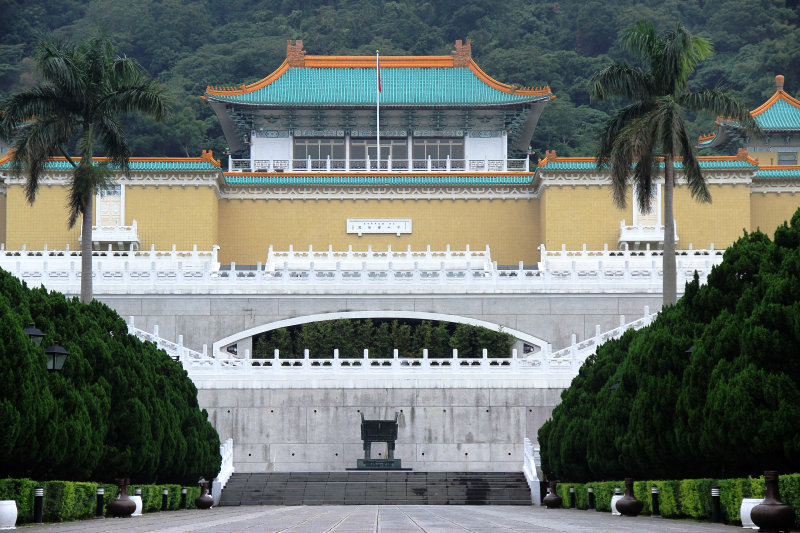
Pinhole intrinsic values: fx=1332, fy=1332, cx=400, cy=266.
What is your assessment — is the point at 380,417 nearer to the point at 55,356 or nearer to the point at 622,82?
the point at 622,82

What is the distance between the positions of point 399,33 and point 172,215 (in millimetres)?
40511

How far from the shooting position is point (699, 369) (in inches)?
786

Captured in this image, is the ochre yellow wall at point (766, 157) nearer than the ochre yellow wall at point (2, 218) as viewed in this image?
No

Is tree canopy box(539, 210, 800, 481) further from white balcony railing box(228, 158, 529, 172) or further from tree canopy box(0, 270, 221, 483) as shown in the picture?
white balcony railing box(228, 158, 529, 172)

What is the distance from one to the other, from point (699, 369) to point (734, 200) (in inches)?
1332

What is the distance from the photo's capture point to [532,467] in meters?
32.6

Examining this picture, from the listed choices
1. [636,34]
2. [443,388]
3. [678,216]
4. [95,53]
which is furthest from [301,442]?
[678,216]

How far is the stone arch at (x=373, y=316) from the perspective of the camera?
140 ft

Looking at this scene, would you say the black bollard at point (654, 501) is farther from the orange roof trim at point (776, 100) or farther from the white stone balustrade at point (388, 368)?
the orange roof trim at point (776, 100)

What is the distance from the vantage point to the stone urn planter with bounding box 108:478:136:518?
22.4m

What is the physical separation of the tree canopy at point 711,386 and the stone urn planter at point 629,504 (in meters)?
0.45

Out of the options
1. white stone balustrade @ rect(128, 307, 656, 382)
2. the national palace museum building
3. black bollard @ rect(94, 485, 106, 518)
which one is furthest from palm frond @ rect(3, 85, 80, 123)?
the national palace museum building

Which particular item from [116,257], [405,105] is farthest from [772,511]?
[405,105]

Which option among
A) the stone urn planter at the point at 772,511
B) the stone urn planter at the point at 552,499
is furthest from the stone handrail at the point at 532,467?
the stone urn planter at the point at 772,511
